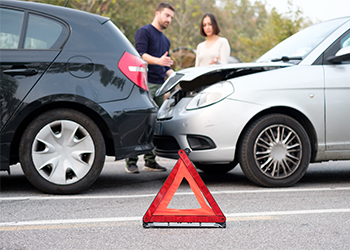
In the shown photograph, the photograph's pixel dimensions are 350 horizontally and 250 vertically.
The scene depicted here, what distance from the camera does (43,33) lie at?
434cm

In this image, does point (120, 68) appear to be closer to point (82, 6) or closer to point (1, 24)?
point (1, 24)

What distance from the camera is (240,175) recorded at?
577cm

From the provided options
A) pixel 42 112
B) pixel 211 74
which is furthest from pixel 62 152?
pixel 211 74

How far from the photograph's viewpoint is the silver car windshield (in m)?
5.10

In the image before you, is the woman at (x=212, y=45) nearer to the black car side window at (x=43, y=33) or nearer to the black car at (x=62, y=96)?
the black car at (x=62, y=96)

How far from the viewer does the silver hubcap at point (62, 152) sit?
13.9 feet

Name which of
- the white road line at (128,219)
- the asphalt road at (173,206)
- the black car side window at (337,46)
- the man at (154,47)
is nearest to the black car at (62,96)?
the asphalt road at (173,206)

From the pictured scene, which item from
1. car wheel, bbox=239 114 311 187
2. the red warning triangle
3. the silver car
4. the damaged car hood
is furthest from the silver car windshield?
the red warning triangle

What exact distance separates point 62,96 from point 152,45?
207 centimetres

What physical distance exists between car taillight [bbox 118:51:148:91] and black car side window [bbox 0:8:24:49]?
0.98m

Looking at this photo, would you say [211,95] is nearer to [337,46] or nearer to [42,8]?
[337,46]

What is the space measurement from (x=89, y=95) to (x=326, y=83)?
7.91 ft

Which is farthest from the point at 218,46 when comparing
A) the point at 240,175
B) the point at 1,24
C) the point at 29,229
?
the point at 29,229

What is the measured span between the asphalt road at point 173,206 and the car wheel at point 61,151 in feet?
0.52
